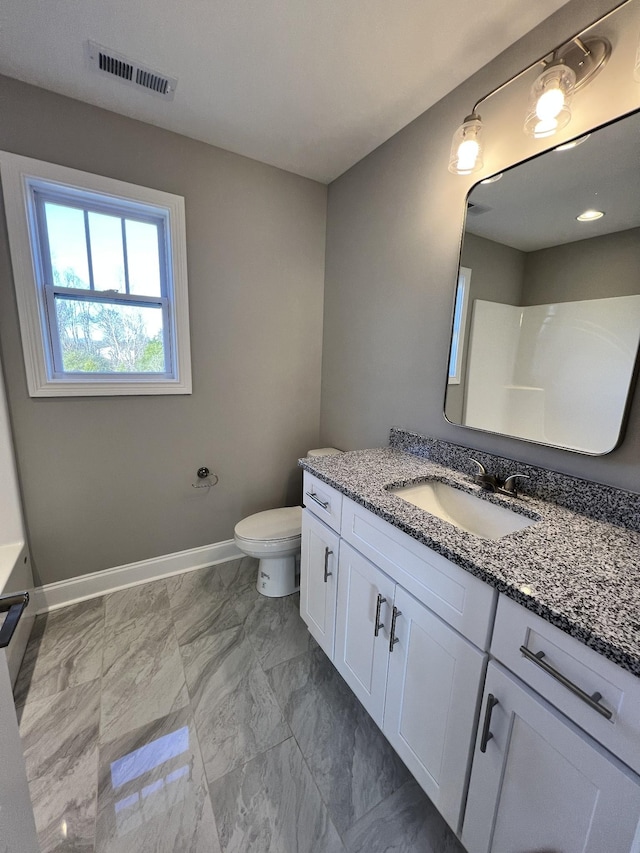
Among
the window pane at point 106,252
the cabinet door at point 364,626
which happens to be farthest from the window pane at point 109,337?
the cabinet door at point 364,626

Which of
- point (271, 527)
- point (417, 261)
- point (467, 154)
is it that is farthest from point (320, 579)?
point (467, 154)

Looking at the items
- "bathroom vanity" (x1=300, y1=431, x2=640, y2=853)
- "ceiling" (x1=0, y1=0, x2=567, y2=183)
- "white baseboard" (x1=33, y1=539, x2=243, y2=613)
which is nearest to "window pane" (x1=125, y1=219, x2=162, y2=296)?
"ceiling" (x1=0, y1=0, x2=567, y2=183)

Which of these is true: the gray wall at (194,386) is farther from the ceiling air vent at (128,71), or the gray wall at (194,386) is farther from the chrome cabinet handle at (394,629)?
the chrome cabinet handle at (394,629)

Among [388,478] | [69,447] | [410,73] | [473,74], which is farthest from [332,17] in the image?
[69,447]

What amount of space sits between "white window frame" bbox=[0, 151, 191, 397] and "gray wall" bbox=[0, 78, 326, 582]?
49 mm

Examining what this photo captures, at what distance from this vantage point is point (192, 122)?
172 cm

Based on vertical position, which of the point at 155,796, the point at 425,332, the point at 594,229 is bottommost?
the point at 155,796

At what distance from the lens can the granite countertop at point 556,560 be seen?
2.08 feet

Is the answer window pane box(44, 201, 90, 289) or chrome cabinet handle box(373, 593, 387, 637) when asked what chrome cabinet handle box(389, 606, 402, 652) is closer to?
chrome cabinet handle box(373, 593, 387, 637)

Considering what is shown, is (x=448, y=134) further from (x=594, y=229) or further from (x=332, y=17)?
(x=594, y=229)

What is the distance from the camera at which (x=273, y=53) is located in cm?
132

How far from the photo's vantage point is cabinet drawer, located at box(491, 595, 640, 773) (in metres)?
0.59

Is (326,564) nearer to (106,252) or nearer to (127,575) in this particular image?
(127,575)

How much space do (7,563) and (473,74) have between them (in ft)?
9.44
